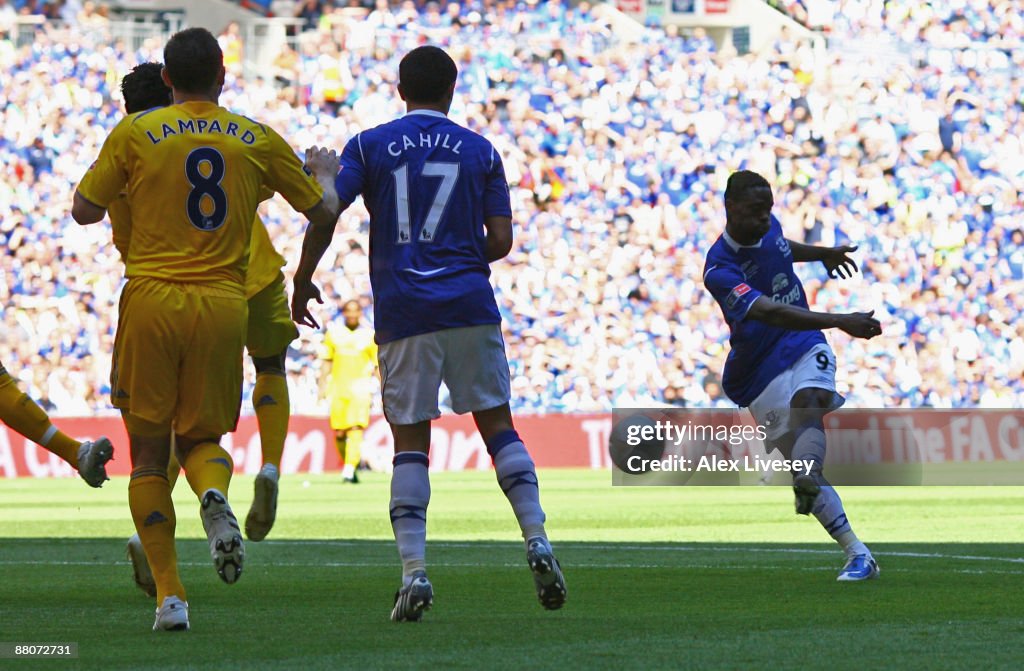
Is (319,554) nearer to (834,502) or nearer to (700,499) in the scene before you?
(834,502)

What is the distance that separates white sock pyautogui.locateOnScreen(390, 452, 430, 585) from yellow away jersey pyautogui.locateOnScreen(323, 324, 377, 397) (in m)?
15.9

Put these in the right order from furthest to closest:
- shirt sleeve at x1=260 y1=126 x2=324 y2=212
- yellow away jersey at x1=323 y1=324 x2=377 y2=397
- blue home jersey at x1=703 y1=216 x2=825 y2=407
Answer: yellow away jersey at x1=323 y1=324 x2=377 y2=397
blue home jersey at x1=703 y1=216 x2=825 y2=407
shirt sleeve at x1=260 y1=126 x2=324 y2=212

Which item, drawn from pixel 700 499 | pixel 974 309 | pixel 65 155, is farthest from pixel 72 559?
pixel 974 309

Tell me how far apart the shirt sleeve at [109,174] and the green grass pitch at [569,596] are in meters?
1.55

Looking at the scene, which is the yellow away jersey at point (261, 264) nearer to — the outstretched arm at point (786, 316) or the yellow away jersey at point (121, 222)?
the yellow away jersey at point (121, 222)

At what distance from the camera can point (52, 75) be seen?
30594 millimetres

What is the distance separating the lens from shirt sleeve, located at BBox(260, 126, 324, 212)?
23.1 ft

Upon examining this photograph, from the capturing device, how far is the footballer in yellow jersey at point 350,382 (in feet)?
75.6

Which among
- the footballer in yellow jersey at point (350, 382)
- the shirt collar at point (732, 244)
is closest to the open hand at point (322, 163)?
the shirt collar at point (732, 244)

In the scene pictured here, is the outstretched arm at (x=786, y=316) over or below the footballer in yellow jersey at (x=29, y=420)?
over

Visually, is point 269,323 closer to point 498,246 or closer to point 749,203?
point 498,246

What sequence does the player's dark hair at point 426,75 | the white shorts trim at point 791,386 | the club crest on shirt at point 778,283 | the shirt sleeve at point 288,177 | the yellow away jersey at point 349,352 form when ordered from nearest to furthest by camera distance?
the shirt sleeve at point 288,177, the player's dark hair at point 426,75, the white shorts trim at point 791,386, the club crest on shirt at point 778,283, the yellow away jersey at point 349,352

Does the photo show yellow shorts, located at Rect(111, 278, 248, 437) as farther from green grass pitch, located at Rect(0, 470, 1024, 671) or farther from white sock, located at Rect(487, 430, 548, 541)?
white sock, located at Rect(487, 430, 548, 541)

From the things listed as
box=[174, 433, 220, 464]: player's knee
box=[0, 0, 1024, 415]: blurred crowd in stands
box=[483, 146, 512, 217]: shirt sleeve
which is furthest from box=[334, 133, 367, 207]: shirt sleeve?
box=[0, 0, 1024, 415]: blurred crowd in stands
